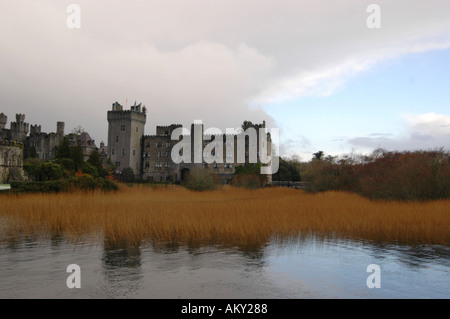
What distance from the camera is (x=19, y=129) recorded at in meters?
90.7

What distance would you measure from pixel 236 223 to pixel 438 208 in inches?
346

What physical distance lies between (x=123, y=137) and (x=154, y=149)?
6.33m

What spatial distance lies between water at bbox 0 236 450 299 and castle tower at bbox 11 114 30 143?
291 ft

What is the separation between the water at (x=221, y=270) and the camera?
23.2ft

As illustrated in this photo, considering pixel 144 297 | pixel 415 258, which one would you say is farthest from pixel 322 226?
pixel 144 297

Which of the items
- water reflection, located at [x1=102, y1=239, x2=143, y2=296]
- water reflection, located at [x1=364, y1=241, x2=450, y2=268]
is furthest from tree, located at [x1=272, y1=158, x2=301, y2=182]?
water reflection, located at [x1=102, y1=239, x2=143, y2=296]

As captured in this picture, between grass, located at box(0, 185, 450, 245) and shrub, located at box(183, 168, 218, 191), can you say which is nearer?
grass, located at box(0, 185, 450, 245)

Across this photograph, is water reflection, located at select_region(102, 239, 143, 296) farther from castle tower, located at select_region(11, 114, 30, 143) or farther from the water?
castle tower, located at select_region(11, 114, 30, 143)

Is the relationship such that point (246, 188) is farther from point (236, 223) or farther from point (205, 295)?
point (205, 295)

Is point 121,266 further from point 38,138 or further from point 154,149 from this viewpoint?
point 38,138

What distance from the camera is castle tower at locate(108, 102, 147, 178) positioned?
74.6m

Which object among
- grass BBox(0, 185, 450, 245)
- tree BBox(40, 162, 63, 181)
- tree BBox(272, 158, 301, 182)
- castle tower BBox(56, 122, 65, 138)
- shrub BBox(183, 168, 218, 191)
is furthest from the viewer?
castle tower BBox(56, 122, 65, 138)

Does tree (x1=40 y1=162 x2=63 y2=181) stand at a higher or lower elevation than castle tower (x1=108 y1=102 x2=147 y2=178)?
lower

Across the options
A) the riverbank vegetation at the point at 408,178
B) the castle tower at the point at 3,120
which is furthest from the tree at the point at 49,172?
the castle tower at the point at 3,120
